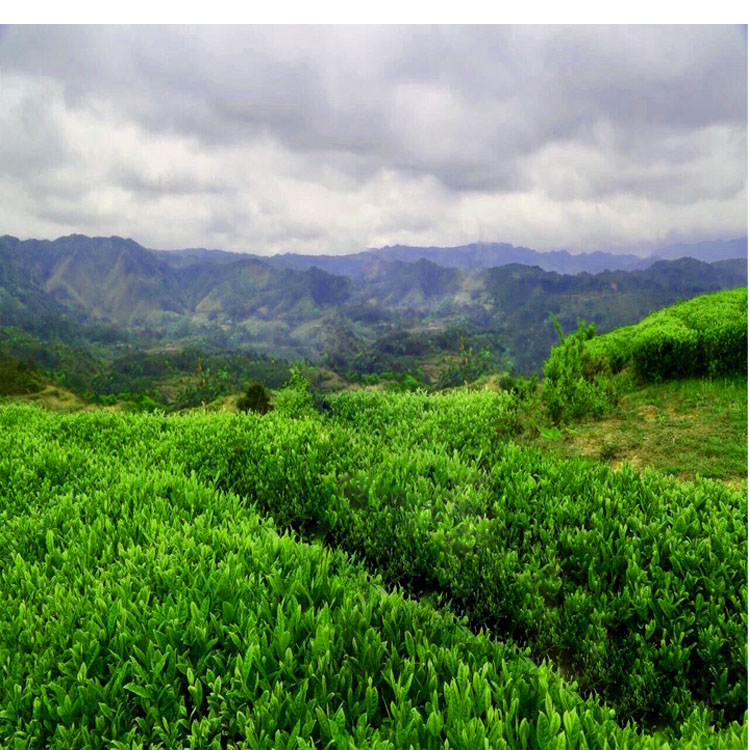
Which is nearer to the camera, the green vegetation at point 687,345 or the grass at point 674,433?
the grass at point 674,433

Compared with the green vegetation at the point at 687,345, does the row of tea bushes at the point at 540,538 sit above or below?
below

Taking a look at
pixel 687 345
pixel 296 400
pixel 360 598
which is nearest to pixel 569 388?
pixel 687 345

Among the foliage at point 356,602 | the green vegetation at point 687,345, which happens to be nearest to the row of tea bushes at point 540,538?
the foliage at point 356,602

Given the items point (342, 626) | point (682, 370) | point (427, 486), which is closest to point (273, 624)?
point (342, 626)

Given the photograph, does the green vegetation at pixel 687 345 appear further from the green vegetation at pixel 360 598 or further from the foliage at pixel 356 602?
the foliage at pixel 356 602

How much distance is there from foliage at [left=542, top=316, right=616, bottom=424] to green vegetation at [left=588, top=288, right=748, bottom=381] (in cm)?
194

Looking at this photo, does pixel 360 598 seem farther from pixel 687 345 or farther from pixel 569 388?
pixel 687 345

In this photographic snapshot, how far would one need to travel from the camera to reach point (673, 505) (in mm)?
4637

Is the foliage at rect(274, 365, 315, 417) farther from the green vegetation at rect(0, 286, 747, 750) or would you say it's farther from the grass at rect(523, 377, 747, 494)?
the grass at rect(523, 377, 747, 494)

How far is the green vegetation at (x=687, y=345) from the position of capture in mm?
10125

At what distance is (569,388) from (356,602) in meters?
6.77

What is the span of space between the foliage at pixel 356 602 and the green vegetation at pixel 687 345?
20.7ft

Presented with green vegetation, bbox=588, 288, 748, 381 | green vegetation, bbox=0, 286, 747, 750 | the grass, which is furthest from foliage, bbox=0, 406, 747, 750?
green vegetation, bbox=588, 288, 748, 381

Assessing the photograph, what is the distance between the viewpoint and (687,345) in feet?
34.0
